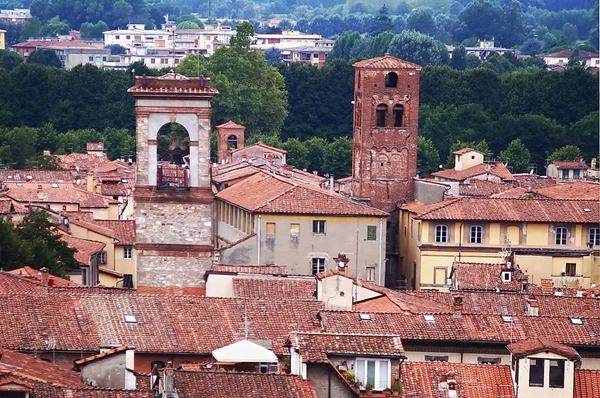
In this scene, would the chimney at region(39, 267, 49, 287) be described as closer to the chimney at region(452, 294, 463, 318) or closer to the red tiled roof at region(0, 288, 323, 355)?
the red tiled roof at region(0, 288, 323, 355)

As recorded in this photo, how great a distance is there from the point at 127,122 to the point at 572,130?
25.5 metres

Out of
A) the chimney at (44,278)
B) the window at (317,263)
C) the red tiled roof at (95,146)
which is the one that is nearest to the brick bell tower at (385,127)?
the window at (317,263)

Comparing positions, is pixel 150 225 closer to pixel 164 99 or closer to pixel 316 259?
pixel 164 99

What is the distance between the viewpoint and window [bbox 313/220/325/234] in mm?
56969

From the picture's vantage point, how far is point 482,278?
5109 centimetres

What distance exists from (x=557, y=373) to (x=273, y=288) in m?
12.1

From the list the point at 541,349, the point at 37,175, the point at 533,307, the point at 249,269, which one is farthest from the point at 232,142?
the point at 541,349

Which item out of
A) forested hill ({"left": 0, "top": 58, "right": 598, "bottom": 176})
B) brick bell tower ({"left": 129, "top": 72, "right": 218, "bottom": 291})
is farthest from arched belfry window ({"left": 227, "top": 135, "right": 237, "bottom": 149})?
brick bell tower ({"left": 129, "top": 72, "right": 218, "bottom": 291})

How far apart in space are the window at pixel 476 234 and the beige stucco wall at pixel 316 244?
4.12 m

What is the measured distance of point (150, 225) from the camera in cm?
5038

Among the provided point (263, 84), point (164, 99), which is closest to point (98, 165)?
point (263, 84)

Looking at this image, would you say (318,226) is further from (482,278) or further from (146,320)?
(146,320)

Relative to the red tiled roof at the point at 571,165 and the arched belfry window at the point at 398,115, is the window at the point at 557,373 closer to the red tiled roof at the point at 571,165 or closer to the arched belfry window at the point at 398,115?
the arched belfry window at the point at 398,115

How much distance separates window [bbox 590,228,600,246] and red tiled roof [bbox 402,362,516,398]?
29097 millimetres
